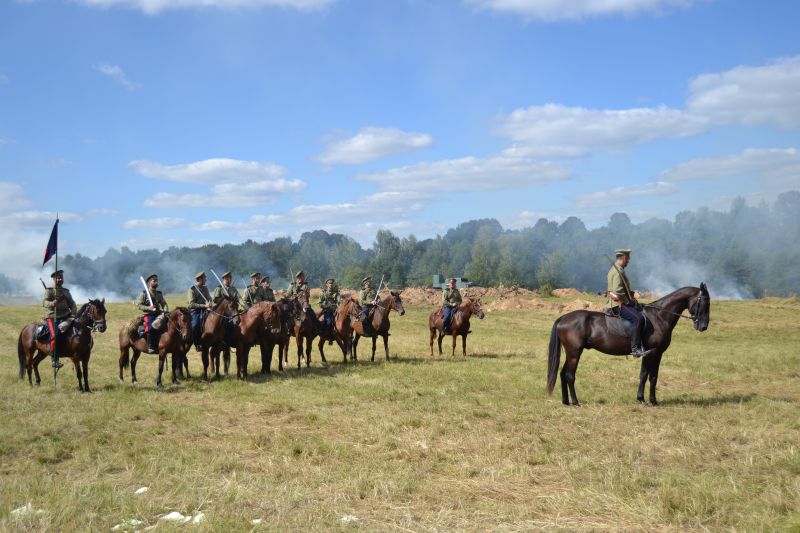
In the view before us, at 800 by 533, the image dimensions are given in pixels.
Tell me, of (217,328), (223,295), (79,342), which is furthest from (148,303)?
(223,295)

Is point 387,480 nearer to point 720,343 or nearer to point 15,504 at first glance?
point 15,504

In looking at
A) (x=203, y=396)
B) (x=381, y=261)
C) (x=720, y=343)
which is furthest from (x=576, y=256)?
(x=203, y=396)

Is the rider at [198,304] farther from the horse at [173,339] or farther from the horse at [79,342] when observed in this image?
the horse at [79,342]

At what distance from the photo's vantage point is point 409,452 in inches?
364

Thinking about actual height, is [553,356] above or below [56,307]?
below

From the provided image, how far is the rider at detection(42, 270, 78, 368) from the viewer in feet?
47.6

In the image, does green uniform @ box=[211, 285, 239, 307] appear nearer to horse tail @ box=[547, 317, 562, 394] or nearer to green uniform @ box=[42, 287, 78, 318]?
green uniform @ box=[42, 287, 78, 318]

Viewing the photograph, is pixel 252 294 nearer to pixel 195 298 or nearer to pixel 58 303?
pixel 195 298

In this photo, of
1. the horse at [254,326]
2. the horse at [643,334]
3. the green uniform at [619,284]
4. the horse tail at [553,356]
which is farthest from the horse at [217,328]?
the green uniform at [619,284]

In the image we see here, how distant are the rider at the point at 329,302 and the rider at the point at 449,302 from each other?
3884 mm

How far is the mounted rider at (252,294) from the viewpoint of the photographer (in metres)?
19.3

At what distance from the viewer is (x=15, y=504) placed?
710 centimetres

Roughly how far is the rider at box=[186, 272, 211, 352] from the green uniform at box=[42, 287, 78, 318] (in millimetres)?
2996

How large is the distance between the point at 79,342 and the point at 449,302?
39.5ft
